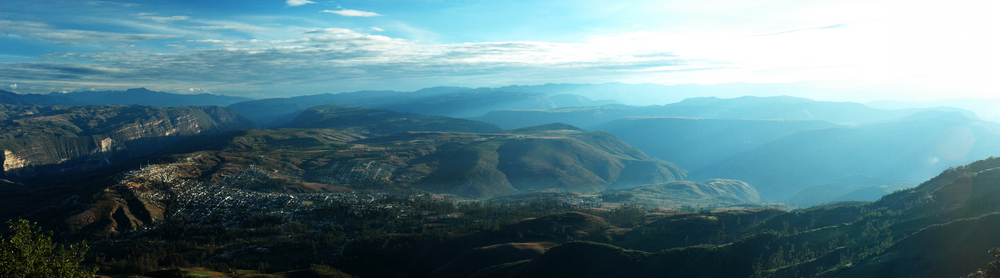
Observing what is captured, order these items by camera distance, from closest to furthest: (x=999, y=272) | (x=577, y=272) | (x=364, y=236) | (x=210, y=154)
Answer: (x=999, y=272) < (x=577, y=272) < (x=364, y=236) < (x=210, y=154)

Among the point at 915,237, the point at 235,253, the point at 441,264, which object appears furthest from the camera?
the point at 235,253

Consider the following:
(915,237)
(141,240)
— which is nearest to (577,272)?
(915,237)

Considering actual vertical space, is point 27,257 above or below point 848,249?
above

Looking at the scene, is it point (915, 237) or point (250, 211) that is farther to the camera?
point (250, 211)

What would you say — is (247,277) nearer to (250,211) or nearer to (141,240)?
(141,240)

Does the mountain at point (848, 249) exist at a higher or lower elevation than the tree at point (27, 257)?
lower

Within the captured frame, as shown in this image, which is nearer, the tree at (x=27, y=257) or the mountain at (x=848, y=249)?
the tree at (x=27, y=257)

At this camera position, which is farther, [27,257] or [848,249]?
[848,249]

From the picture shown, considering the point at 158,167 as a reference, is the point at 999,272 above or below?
above

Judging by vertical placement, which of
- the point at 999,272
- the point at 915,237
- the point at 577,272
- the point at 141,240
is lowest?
the point at 141,240

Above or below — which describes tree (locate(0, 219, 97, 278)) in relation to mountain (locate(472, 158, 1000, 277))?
above

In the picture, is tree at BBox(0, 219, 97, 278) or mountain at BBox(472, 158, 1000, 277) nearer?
tree at BBox(0, 219, 97, 278)
